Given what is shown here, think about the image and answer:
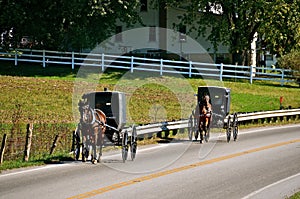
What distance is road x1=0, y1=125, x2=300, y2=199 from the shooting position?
479 inches

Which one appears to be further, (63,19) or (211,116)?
(63,19)

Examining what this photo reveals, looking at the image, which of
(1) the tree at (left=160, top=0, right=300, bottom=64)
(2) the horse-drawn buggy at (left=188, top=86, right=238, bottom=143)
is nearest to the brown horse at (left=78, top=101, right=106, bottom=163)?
(2) the horse-drawn buggy at (left=188, top=86, right=238, bottom=143)

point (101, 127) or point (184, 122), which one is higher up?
point (101, 127)

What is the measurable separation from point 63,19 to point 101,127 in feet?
85.1

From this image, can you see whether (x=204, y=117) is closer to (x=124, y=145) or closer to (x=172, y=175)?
(x=124, y=145)

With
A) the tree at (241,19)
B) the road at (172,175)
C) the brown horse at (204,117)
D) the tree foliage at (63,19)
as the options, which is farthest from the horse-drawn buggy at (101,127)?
the tree at (241,19)

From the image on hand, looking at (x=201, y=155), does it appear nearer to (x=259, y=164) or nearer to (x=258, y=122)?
(x=259, y=164)

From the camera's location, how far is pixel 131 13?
4166 centimetres

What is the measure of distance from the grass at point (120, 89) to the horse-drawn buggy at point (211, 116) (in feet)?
13.7

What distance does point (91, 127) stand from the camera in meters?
15.3

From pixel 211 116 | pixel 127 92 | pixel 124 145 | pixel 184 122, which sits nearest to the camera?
pixel 124 145

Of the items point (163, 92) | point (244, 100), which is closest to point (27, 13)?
point (163, 92)

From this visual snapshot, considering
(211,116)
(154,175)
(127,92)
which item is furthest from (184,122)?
(127,92)

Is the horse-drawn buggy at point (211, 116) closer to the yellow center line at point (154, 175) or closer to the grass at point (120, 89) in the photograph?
the yellow center line at point (154, 175)
